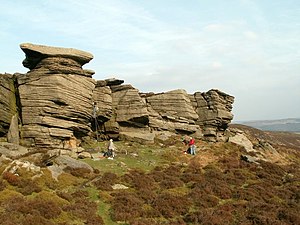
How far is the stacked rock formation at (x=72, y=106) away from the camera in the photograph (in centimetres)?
3881

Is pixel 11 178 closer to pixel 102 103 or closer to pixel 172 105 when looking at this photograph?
pixel 102 103

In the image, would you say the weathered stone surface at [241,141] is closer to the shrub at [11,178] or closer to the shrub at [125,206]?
the shrub at [125,206]

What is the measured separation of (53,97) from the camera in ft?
129

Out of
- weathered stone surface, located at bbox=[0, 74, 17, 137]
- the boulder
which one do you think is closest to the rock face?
weathered stone surface, located at bbox=[0, 74, 17, 137]

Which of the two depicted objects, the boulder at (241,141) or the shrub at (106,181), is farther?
the boulder at (241,141)

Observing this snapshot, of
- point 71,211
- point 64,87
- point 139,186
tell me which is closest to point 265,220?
point 139,186

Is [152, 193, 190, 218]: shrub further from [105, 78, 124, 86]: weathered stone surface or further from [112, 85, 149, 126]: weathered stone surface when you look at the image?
[105, 78, 124, 86]: weathered stone surface

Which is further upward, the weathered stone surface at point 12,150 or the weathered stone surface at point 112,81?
the weathered stone surface at point 112,81

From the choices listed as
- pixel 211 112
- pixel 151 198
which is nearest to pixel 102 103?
pixel 211 112

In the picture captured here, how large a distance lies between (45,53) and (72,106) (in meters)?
7.90

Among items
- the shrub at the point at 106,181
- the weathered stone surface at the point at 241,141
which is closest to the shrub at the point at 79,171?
the shrub at the point at 106,181

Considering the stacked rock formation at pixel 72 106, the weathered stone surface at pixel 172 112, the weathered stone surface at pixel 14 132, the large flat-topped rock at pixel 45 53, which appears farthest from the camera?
the weathered stone surface at pixel 172 112

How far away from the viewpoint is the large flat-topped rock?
40844 mm

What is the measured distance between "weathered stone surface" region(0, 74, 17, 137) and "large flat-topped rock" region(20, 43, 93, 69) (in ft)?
11.3
